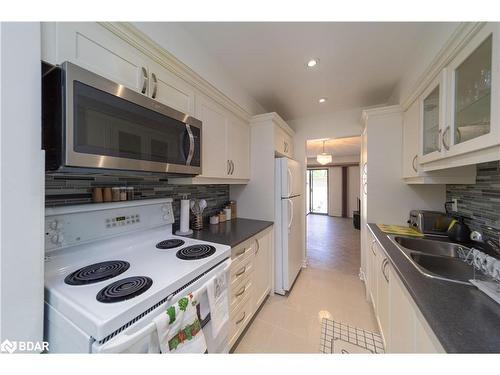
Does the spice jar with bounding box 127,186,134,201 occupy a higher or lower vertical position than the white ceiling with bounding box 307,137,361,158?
lower

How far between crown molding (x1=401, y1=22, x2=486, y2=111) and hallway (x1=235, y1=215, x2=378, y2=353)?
2.09m

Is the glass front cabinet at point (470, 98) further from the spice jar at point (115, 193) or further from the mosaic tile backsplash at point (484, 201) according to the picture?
the spice jar at point (115, 193)

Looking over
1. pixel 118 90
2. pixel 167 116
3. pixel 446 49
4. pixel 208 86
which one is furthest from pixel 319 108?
pixel 118 90

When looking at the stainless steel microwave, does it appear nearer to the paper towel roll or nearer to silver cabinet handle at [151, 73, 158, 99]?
silver cabinet handle at [151, 73, 158, 99]

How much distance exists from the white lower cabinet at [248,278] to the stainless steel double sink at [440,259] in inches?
43.1

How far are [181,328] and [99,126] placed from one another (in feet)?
3.13

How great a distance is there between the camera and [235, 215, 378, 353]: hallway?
1.48 meters

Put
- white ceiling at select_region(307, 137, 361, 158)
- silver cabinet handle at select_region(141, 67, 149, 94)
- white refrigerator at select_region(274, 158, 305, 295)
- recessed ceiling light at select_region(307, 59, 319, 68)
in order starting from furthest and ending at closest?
white ceiling at select_region(307, 137, 361, 158), white refrigerator at select_region(274, 158, 305, 295), recessed ceiling light at select_region(307, 59, 319, 68), silver cabinet handle at select_region(141, 67, 149, 94)

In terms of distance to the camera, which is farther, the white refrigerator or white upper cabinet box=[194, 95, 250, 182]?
the white refrigerator

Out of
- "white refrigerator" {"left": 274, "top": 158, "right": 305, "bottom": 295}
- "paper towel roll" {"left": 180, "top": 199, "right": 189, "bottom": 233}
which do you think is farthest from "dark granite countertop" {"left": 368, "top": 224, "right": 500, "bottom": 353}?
"paper towel roll" {"left": 180, "top": 199, "right": 189, "bottom": 233}

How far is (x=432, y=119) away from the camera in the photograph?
1.30 m

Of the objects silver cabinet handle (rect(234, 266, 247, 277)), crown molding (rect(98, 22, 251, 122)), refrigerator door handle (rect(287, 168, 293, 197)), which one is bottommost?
silver cabinet handle (rect(234, 266, 247, 277))

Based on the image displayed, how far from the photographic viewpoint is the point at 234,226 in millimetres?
1852

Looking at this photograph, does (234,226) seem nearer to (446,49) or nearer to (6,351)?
(6,351)
